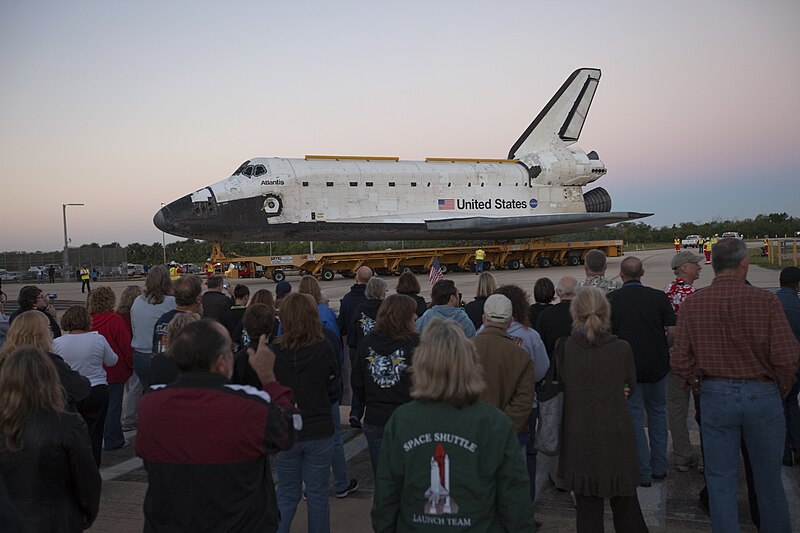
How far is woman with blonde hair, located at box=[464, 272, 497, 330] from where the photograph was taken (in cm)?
591

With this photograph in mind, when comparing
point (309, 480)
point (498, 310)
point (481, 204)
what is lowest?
point (309, 480)

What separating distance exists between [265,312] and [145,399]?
1648 mm

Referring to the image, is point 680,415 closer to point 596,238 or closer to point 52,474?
point 52,474

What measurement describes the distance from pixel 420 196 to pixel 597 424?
21793mm

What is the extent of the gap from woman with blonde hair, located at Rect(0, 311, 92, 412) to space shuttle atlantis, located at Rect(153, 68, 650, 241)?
17.9 metres

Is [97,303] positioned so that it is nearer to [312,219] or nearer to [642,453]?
[642,453]

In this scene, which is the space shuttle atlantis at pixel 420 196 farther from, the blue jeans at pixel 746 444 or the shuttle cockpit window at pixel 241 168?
the blue jeans at pixel 746 444

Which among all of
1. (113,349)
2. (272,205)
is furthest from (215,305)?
(272,205)

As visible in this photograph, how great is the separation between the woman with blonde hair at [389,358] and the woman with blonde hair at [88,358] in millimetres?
2393

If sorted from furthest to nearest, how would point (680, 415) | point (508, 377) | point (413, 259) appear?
point (413, 259) → point (680, 415) → point (508, 377)

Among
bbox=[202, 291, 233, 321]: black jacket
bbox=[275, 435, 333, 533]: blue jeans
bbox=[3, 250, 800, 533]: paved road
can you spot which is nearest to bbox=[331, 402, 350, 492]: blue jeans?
bbox=[3, 250, 800, 533]: paved road

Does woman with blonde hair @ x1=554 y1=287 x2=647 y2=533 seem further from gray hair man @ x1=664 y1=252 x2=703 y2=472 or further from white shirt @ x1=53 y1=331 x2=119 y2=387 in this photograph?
white shirt @ x1=53 y1=331 x2=119 y2=387

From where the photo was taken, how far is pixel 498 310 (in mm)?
4008

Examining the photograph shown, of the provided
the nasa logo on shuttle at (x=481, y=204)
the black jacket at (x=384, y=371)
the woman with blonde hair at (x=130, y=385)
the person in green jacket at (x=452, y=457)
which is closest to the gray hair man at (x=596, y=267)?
the black jacket at (x=384, y=371)
